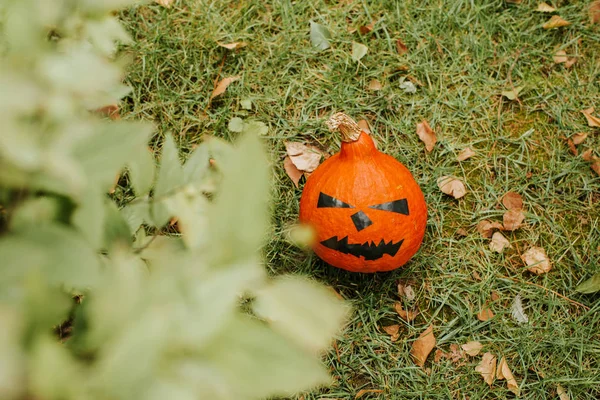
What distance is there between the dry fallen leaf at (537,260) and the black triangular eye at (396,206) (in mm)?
737

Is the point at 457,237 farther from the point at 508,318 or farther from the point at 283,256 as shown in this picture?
the point at 283,256

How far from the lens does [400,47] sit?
2539mm

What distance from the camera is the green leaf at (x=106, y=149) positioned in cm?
63

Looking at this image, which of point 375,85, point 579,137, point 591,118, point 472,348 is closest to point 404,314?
point 472,348

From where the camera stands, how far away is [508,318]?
2.20m

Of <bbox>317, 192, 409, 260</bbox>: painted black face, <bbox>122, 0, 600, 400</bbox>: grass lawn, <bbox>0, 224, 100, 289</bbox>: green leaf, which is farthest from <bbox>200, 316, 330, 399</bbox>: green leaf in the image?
<bbox>122, 0, 600, 400</bbox>: grass lawn

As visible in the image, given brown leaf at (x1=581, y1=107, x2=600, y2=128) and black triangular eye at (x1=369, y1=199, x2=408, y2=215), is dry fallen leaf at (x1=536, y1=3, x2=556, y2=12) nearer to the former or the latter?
brown leaf at (x1=581, y1=107, x2=600, y2=128)

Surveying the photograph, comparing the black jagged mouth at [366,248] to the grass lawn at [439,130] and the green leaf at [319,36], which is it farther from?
the green leaf at [319,36]

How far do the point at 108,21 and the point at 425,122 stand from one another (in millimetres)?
1808

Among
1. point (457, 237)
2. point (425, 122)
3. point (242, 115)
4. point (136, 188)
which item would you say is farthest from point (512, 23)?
point (136, 188)

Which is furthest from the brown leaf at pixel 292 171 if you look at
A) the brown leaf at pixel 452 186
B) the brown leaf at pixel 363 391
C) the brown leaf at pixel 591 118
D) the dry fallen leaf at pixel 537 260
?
the brown leaf at pixel 591 118

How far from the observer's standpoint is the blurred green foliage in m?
0.49

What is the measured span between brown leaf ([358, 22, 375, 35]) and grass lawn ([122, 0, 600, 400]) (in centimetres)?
2

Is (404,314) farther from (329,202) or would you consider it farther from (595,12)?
(595,12)
